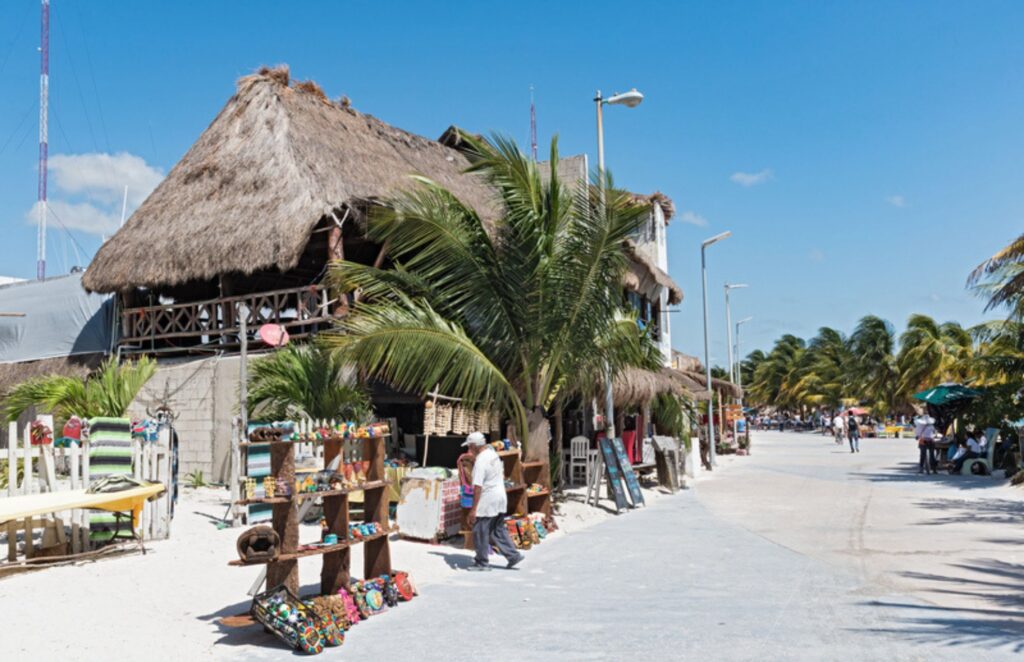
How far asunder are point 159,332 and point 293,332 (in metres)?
3.58

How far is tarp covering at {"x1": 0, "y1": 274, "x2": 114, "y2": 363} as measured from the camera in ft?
64.1

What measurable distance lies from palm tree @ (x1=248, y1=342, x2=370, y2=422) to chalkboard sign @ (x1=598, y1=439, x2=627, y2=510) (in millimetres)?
4152

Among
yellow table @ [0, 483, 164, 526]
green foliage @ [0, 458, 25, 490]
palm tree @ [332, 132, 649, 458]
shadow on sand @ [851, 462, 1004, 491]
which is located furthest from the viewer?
shadow on sand @ [851, 462, 1004, 491]

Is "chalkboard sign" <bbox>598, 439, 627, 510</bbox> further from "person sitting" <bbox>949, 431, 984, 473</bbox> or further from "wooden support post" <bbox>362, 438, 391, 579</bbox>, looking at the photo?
"person sitting" <bbox>949, 431, 984, 473</bbox>

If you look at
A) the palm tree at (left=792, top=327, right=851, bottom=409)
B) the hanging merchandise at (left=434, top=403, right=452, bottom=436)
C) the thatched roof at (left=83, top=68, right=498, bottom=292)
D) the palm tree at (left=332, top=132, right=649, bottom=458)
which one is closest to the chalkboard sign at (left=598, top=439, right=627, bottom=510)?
the palm tree at (left=332, top=132, right=649, bottom=458)

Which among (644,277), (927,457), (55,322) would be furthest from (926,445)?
(55,322)

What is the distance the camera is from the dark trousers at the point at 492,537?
9.59m

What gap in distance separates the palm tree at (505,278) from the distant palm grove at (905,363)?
9.94m

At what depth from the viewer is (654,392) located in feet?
59.0

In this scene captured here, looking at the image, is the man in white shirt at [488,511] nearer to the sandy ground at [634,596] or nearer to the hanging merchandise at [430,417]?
the sandy ground at [634,596]

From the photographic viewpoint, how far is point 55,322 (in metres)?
20.1

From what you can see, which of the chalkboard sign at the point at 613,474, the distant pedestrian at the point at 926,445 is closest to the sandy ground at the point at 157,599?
the chalkboard sign at the point at 613,474

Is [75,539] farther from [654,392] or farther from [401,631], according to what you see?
[654,392]

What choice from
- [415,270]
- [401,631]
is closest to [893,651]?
[401,631]
